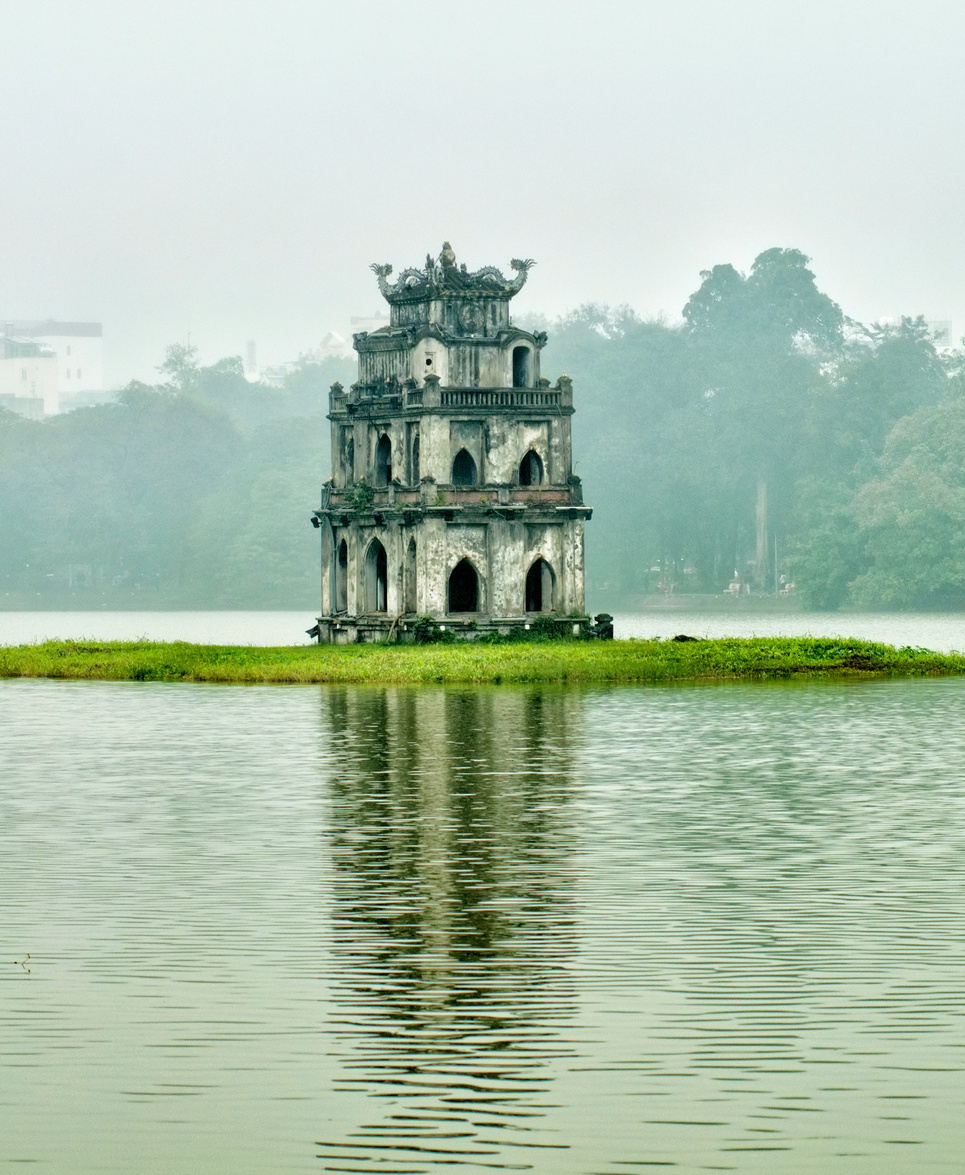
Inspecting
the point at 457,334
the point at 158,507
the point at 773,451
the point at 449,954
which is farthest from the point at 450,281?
the point at 158,507

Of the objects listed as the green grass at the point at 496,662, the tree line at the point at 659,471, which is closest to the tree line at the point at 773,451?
the tree line at the point at 659,471

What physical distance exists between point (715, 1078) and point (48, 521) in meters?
130

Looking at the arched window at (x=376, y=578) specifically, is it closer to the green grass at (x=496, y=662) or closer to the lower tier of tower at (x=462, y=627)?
the lower tier of tower at (x=462, y=627)

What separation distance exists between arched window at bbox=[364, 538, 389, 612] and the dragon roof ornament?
6697 millimetres

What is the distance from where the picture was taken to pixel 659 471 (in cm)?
12744

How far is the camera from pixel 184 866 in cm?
1897

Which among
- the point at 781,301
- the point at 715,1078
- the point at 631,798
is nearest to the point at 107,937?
the point at 715,1078

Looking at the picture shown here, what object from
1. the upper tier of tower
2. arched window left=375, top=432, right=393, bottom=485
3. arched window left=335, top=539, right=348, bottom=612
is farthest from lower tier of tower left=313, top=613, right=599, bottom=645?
the upper tier of tower

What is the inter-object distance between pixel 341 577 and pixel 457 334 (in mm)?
7396

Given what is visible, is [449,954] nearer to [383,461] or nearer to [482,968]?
[482,968]

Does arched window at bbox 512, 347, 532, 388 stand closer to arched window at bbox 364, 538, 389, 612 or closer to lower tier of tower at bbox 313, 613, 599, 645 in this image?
arched window at bbox 364, 538, 389, 612

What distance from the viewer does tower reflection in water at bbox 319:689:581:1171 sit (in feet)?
34.1

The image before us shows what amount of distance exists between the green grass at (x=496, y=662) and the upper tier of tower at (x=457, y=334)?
7.42 m

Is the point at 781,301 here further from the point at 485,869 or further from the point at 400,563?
the point at 485,869
